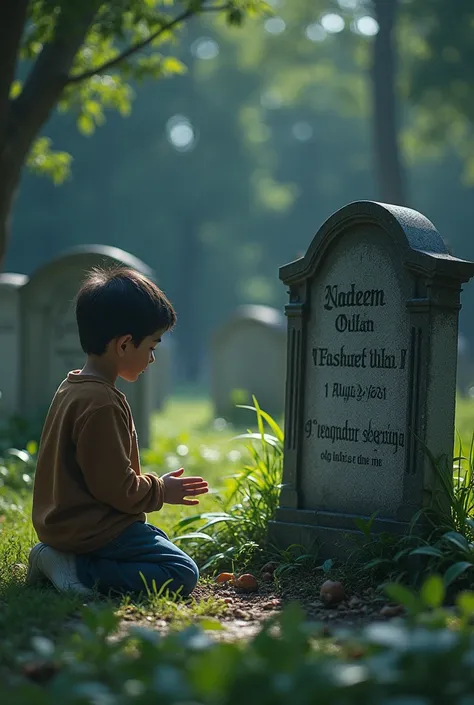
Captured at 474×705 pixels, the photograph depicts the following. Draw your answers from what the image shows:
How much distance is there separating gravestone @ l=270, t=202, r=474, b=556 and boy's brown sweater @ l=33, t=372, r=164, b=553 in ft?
3.81

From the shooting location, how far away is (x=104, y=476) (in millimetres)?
3863

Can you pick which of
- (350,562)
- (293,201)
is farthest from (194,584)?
(293,201)

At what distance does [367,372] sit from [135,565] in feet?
4.88

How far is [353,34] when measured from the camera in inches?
872

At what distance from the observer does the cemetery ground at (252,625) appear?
2.13 m

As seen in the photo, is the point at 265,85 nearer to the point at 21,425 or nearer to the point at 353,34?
the point at 353,34

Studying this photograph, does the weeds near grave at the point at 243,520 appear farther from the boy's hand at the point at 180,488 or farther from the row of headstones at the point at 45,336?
the row of headstones at the point at 45,336

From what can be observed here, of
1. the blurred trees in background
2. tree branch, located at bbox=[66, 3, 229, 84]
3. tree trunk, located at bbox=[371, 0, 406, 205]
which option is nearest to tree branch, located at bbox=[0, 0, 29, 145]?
tree branch, located at bbox=[66, 3, 229, 84]

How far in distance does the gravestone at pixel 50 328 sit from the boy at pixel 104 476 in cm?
562

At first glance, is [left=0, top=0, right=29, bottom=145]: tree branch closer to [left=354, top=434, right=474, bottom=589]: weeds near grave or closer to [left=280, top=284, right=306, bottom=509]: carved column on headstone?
[left=280, top=284, right=306, bottom=509]: carved column on headstone

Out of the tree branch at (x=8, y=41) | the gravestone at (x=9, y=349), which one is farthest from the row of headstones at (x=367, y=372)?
the gravestone at (x=9, y=349)

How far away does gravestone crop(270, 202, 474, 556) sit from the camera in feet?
14.5

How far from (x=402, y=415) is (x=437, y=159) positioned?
47541 mm

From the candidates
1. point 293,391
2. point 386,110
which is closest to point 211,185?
point 386,110
